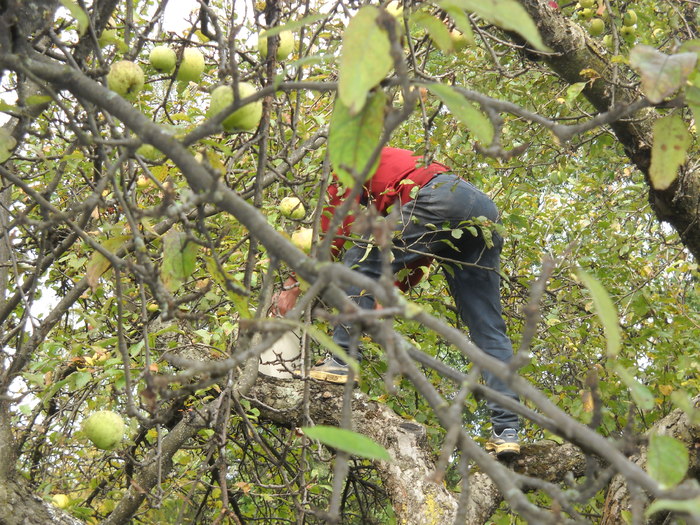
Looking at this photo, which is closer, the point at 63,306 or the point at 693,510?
the point at 693,510

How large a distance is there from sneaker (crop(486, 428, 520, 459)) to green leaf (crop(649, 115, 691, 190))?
223 cm

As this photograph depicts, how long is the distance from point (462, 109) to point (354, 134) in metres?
0.14

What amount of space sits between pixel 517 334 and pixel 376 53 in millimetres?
3875

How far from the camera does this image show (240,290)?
114 cm

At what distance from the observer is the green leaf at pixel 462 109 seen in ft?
3.01

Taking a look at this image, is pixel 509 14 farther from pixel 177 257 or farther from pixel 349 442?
pixel 177 257

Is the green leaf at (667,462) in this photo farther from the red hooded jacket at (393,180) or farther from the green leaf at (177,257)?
the red hooded jacket at (393,180)

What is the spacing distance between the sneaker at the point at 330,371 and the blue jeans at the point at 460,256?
4.4 inches

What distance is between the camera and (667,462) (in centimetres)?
83

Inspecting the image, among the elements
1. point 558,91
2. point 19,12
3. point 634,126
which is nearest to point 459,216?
point 634,126

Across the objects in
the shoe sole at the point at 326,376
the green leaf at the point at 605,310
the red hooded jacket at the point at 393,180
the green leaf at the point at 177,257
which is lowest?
the green leaf at the point at 605,310

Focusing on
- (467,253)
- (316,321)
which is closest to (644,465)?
(467,253)

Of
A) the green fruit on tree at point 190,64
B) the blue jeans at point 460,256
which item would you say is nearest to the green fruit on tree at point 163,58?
the green fruit on tree at point 190,64

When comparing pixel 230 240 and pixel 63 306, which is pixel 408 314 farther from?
pixel 230 240
